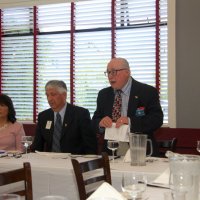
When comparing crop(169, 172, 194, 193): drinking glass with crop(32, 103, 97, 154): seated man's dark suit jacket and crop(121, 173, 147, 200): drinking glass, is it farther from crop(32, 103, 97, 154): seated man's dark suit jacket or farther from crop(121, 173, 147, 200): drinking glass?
crop(32, 103, 97, 154): seated man's dark suit jacket

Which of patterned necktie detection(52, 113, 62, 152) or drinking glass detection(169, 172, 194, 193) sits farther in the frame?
patterned necktie detection(52, 113, 62, 152)

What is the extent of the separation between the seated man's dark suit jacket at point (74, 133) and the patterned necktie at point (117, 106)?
47cm

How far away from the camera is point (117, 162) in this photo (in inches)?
108

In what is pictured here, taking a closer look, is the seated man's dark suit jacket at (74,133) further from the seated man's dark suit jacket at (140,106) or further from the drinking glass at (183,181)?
the drinking glass at (183,181)

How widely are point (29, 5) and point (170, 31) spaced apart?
2.09 meters

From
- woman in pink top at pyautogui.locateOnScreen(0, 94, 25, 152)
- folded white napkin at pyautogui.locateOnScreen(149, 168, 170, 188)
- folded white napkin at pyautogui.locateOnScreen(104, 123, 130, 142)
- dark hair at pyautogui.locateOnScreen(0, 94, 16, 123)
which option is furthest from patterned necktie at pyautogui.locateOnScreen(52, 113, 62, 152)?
folded white napkin at pyautogui.locateOnScreen(149, 168, 170, 188)

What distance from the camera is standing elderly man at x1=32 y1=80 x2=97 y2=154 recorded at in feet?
11.7

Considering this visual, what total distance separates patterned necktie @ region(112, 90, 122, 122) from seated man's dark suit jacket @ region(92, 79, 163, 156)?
0.03m

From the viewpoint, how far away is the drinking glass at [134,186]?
139 centimetres

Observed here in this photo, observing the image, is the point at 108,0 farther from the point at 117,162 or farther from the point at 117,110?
the point at 117,162

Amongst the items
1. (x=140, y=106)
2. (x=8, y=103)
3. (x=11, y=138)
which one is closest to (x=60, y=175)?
(x=140, y=106)

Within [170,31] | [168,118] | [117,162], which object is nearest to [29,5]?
[170,31]

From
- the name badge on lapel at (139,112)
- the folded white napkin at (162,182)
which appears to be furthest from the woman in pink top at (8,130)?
the folded white napkin at (162,182)

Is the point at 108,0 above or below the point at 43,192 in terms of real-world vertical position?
above
